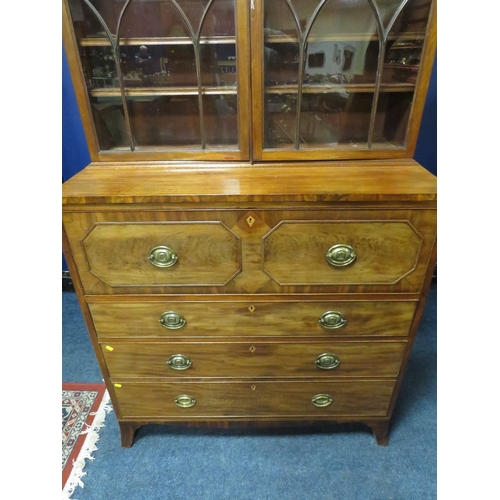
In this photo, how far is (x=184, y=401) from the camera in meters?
1.29

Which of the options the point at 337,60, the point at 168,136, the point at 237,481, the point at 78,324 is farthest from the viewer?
the point at 78,324

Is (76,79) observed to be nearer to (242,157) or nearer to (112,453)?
(242,157)

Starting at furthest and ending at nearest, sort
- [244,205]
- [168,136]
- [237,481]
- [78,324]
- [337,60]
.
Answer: [78,324] < [237,481] < [168,136] < [337,60] < [244,205]

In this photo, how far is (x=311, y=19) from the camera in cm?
98

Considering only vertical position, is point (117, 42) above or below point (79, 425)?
above

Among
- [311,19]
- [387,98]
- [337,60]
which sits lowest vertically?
[387,98]

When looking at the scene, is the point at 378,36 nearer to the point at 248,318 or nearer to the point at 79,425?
the point at 248,318

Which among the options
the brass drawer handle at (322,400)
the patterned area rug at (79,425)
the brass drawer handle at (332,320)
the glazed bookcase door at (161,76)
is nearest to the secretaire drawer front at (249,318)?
the brass drawer handle at (332,320)

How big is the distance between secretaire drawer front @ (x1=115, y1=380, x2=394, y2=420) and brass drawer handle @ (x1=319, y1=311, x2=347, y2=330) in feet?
0.81

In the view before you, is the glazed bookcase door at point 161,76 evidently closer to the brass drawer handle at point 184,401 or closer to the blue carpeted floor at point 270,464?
the brass drawer handle at point 184,401

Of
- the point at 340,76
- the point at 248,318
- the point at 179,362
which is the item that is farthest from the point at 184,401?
the point at 340,76

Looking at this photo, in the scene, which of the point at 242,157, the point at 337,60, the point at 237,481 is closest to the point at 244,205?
the point at 242,157

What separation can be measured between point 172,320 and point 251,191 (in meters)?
0.47

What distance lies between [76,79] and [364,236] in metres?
0.90
